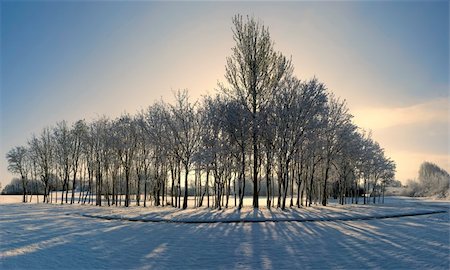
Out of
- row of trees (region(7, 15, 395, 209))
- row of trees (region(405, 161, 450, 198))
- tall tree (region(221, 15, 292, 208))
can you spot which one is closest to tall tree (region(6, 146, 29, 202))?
row of trees (region(7, 15, 395, 209))

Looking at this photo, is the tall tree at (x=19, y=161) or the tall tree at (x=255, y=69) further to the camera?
the tall tree at (x=19, y=161)

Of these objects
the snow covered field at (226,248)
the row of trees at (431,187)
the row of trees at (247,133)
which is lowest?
the row of trees at (431,187)

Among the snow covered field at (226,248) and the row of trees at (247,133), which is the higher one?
the row of trees at (247,133)

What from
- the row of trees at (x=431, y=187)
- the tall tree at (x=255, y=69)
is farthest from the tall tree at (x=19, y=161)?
the row of trees at (x=431, y=187)

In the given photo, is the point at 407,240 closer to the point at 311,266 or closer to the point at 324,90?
the point at 311,266

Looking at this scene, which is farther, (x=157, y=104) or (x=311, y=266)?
(x=157, y=104)

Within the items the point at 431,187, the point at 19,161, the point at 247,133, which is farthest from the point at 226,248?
the point at 431,187

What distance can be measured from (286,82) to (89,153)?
39396 millimetres

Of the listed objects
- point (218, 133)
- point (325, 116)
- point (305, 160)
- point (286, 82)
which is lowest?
point (305, 160)

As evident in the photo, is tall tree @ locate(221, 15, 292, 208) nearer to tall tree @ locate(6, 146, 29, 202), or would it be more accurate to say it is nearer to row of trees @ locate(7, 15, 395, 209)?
row of trees @ locate(7, 15, 395, 209)

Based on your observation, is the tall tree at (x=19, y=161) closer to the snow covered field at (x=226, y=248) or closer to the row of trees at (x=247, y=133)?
the row of trees at (x=247, y=133)

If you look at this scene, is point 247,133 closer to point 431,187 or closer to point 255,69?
point 255,69

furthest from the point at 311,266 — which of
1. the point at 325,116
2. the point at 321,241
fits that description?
the point at 325,116

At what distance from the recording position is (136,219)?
29.2 metres
